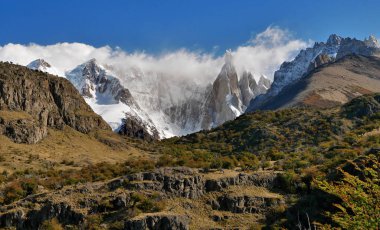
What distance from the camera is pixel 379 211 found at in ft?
59.7

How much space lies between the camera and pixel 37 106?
372ft

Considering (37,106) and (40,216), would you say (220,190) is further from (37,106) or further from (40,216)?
(37,106)

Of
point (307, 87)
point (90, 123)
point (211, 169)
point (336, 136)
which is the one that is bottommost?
point (211, 169)

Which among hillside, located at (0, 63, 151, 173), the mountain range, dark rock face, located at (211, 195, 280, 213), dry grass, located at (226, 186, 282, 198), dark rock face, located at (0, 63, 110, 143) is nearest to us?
the mountain range

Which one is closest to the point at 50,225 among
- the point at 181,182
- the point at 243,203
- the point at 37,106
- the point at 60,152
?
the point at 181,182

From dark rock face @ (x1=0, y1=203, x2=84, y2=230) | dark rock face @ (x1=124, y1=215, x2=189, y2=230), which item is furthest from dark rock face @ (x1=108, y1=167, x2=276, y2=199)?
dark rock face @ (x1=0, y1=203, x2=84, y2=230)

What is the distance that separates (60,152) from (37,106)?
71.1 ft

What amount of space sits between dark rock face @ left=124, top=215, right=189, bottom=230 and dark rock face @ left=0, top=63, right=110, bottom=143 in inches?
2482

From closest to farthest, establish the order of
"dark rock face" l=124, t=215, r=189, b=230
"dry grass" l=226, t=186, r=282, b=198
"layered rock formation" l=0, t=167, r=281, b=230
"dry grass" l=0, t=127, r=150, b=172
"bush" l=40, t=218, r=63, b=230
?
"dark rock face" l=124, t=215, r=189, b=230 < "bush" l=40, t=218, r=63, b=230 < "layered rock formation" l=0, t=167, r=281, b=230 < "dry grass" l=226, t=186, r=282, b=198 < "dry grass" l=0, t=127, r=150, b=172

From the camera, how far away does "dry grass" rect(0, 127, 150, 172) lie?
80.7 meters

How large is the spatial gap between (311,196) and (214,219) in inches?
298

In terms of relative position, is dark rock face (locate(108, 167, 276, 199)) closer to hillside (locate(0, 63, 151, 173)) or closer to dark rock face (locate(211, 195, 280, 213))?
dark rock face (locate(211, 195, 280, 213))

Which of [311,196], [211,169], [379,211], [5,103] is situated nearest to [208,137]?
[5,103]

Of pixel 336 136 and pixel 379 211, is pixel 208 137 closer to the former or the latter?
pixel 336 136
